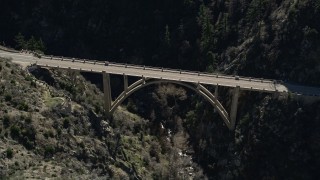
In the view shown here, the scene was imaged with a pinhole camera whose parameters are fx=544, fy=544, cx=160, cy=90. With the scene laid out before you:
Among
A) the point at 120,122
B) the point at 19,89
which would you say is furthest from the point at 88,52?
the point at 19,89

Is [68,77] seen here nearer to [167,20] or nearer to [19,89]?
[19,89]

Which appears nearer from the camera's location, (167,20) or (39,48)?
(39,48)

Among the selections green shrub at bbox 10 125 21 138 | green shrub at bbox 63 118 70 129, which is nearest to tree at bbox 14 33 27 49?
green shrub at bbox 63 118 70 129

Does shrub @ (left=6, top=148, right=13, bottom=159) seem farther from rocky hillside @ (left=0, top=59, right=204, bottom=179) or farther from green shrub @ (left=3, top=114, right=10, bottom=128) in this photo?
green shrub @ (left=3, top=114, right=10, bottom=128)

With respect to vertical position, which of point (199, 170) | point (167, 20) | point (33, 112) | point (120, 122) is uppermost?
point (167, 20)

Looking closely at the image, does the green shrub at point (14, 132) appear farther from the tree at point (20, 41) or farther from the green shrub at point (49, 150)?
the tree at point (20, 41)

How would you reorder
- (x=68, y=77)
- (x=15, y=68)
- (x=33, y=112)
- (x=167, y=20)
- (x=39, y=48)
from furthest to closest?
(x=167, y=20) < (x=39, y=48) < (x=68, y=77) < (x=15, y=68) < (x=33, y=112)
